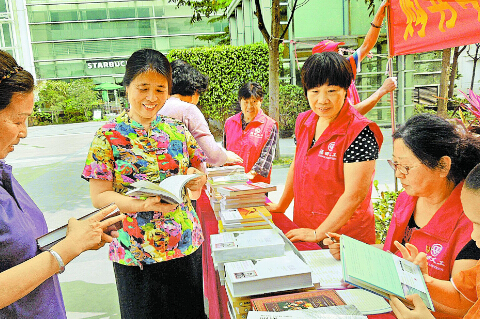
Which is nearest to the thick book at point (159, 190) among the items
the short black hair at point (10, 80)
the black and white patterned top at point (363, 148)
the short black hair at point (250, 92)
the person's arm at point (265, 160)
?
the short black hair at point (10, 80)

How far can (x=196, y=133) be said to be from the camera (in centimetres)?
257

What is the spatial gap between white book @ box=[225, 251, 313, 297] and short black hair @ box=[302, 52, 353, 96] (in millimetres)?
948

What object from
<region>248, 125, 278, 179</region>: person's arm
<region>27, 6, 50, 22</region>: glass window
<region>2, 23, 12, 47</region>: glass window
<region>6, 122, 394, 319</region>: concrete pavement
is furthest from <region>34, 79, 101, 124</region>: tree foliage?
<region>248, 125, 278, 179</region>: person's arm

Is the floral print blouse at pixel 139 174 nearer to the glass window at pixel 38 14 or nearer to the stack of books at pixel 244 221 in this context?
the stack of books at pixel 244 221

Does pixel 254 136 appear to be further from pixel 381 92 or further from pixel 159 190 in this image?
pixel 159 190

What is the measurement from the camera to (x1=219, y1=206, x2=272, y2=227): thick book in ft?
5.69

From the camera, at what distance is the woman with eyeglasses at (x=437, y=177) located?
127cm

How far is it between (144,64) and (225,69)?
9.56 metres

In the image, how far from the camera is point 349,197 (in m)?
1.76

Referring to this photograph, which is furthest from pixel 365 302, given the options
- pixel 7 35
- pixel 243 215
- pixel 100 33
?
pixel 100 33

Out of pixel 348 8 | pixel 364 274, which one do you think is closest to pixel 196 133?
pixel 364 274

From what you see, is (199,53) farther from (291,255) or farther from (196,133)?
(291,255)

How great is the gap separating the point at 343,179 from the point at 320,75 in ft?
1.81

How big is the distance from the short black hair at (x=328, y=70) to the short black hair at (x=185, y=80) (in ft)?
4.21
